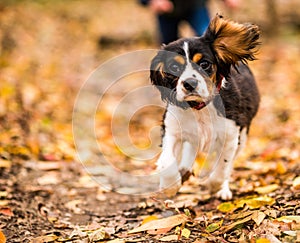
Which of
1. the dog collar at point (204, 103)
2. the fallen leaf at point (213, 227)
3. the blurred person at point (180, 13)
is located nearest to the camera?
the fallen leaf at point (213, 227)

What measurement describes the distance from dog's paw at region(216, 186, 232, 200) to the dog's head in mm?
841

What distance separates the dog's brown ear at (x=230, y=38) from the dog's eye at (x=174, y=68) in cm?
31

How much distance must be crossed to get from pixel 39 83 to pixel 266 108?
3308mm

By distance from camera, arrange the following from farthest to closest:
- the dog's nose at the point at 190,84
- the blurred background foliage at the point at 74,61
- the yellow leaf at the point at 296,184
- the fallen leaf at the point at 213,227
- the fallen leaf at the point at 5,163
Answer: the blurred background foliage at the point at 74,61, the fallen leaf at the point at 5,163, the yellow leaf at the point at 296,184, the dog's nose at the point at 190,84, the fallen leaf at the point at 213,227

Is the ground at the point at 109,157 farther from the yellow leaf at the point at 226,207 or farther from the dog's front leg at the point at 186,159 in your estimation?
the dog's front leg at the point at 186,159

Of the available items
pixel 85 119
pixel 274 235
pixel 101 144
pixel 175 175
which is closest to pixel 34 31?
pixel 85 119

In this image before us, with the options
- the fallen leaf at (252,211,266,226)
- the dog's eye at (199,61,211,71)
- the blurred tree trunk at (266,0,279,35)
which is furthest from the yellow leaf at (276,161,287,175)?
the blurred tree trunk at (266,0,279,35)

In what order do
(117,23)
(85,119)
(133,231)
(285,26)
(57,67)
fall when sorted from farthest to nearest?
(117,23) → (285,26) → (57,67) → (85,119) → (133,231)

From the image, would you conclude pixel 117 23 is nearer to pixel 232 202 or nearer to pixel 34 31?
pixel 34 31

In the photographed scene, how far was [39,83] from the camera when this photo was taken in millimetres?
7668

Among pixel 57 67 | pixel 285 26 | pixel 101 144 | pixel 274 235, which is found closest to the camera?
pixel 274 235

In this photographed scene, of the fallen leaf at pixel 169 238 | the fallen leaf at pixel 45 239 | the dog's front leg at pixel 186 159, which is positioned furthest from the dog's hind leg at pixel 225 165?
the fallen leaf at pixel 45 239

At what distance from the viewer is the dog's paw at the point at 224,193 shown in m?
3.96

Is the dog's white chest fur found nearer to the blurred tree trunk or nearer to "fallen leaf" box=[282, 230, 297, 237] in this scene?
"fallen leaf" box=[282, 230, 297, 237]
